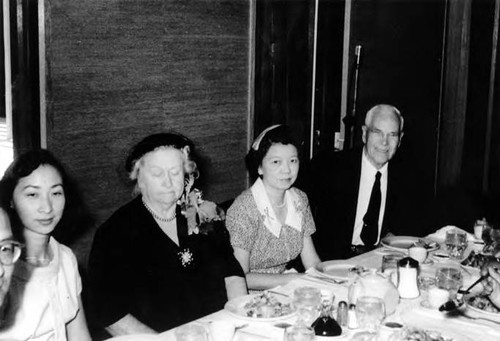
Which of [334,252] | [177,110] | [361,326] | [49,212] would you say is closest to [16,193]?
[49,212]

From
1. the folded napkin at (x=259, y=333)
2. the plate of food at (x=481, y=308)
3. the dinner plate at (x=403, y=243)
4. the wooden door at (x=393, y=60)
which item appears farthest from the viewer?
the wooden door at (x=393, y=60)

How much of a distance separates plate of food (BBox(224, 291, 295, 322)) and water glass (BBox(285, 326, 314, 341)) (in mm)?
205

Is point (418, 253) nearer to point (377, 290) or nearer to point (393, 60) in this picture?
point (377, 290)

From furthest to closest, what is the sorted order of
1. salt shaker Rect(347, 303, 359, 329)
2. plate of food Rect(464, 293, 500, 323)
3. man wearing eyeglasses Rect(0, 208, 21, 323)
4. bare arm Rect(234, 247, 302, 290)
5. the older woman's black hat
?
1. bare arm Rect(234, 247, 302, 290)
2. the older woman's black hat
3. plate of food Rect(464, 293, 500, 323)
4. salt shaker Rect(347, 303, 359, 329)
5. man wearing eyeglasses Rect(0, 208, 21, 323)

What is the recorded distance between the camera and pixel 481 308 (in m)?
2.07

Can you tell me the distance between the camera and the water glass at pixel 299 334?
1.69m

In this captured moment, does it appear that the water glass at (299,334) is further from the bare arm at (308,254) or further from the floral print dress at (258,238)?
the bare arm at (308,254)

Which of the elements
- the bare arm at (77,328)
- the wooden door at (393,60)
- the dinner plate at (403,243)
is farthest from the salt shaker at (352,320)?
the wooden door at (393,60)

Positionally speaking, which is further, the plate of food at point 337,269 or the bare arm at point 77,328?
the plate of food at point 337,269

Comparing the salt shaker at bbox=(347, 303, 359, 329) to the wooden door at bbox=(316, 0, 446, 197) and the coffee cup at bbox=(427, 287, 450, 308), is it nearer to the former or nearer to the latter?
the coffee cup at bbox=(427, 287, 450, 308)

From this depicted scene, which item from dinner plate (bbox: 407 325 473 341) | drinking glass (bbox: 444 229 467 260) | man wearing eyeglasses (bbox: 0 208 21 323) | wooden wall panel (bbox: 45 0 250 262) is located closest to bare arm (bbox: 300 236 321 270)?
drinking glass (bbox: 444 229 467 260)

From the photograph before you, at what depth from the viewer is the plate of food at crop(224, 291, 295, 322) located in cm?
194

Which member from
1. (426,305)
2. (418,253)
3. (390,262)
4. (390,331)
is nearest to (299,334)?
(390,331)

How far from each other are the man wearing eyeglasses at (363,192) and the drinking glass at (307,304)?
137cm
